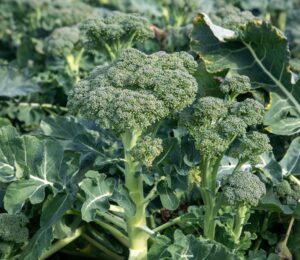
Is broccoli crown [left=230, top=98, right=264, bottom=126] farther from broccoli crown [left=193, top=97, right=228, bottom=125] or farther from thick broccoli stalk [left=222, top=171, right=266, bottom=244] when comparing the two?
thick broccoli stalk [left=222, top=171, right=266, bottom=244]

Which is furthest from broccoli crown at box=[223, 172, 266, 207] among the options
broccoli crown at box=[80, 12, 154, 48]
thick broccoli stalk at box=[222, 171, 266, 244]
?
broccoli crown at box=[80, 12, 154, 48]

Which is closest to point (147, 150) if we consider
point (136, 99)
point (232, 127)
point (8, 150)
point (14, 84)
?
point (136, 99)

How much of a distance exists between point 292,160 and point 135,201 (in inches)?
26.0

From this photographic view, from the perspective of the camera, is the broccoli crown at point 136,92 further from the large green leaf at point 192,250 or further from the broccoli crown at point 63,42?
the broccoli crown at point 63,42

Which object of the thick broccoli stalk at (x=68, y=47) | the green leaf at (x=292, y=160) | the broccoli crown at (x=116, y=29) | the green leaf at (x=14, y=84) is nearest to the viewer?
the green leaf at (x=292, y=160)

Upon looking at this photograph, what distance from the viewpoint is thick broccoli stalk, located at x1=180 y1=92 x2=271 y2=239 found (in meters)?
2.02

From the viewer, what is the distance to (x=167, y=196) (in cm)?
219

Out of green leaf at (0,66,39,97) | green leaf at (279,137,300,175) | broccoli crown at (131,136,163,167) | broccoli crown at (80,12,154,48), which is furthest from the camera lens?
green leaf at (0,66,39,97)

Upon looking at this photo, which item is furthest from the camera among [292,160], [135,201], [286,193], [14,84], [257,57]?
[14,84]

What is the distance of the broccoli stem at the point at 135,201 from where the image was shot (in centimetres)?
216

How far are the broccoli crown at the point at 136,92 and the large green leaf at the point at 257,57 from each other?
1.50ft

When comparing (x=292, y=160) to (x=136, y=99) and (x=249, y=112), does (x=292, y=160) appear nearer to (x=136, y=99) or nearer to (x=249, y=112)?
(x=249, y=112)

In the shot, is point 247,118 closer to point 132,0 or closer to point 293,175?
point 293,175

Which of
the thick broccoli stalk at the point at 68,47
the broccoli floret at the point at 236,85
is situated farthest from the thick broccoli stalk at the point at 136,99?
the thick broccoli stalk at the point at 68,47
